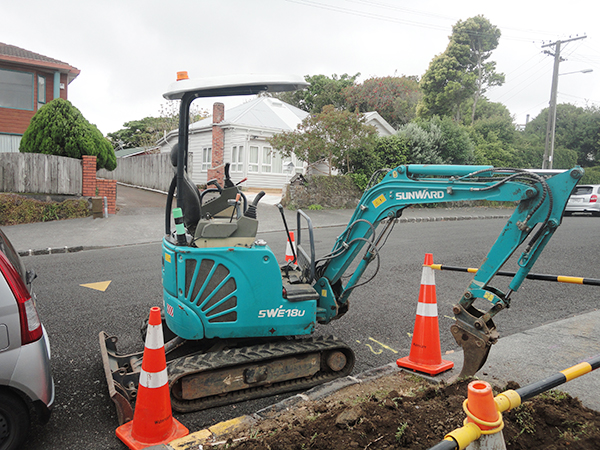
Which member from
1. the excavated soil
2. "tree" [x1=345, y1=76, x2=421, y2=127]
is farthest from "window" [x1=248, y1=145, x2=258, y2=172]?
the excavated soil

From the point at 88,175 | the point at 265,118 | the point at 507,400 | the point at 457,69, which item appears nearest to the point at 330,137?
the point at 265,118

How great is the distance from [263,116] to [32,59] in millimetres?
12460

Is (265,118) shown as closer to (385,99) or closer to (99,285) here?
(385,99)

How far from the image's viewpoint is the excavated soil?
9.50ft

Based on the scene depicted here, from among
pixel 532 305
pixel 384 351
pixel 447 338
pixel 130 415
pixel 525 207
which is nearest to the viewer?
pixel 130 415

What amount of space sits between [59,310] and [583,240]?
13.3 meters

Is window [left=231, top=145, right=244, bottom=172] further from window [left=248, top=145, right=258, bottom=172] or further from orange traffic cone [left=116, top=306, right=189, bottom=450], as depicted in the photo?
orange traffic cone [left=116, top=306, right=189, bottom=450]

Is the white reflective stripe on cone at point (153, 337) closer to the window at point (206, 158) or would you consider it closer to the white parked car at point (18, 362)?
the white parked car at point (18, 362)

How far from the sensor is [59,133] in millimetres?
14320

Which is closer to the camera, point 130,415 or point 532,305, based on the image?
point 130,415

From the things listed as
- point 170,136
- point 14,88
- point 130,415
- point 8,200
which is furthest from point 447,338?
point 170,136

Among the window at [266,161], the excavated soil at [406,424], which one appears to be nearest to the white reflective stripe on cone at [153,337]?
the excavated soil at [406,424]

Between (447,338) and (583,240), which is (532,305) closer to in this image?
(447,338)

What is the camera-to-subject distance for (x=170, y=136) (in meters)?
29.9
